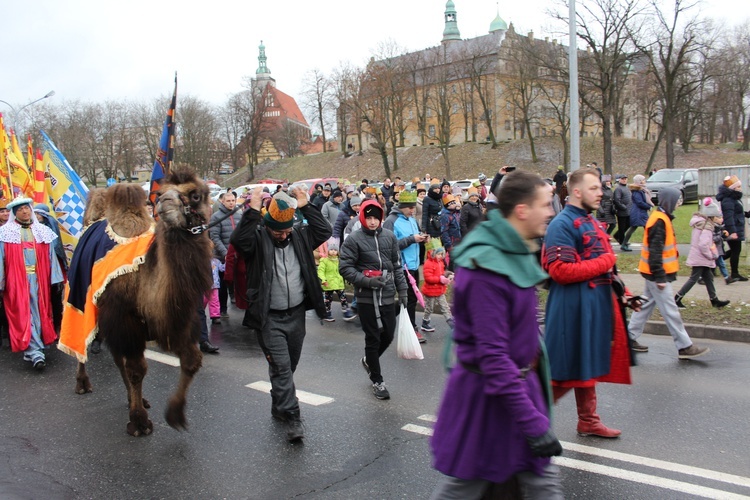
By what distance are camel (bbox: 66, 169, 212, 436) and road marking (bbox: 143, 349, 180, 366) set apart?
1758mm

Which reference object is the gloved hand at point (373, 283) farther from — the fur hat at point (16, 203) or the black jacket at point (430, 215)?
the black jacket at point (430, 215)

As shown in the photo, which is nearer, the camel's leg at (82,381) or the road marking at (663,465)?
the road marking at (663,465)

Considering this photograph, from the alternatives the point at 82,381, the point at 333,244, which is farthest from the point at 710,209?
the point at 82,381

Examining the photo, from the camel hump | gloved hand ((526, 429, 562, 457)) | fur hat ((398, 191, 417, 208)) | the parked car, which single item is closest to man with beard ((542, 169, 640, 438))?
gloved hand ((526, 429, 562, 457))

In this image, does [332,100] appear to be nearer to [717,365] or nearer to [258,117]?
[258,117]

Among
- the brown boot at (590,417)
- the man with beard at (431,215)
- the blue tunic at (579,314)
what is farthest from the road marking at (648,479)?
the man with beard at (431,215)

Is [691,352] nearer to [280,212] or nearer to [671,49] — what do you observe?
[280,212]

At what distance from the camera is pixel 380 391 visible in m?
5.92

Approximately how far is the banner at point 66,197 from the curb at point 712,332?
782 centimetres

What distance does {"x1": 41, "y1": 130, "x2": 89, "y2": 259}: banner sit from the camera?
28.7 ft

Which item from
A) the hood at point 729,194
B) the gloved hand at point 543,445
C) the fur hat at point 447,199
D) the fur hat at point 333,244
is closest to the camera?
the gloved hand at point 543,445

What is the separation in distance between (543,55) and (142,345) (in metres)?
39.1

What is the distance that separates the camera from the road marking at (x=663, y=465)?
4.05m

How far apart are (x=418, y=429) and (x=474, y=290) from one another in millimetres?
2841
